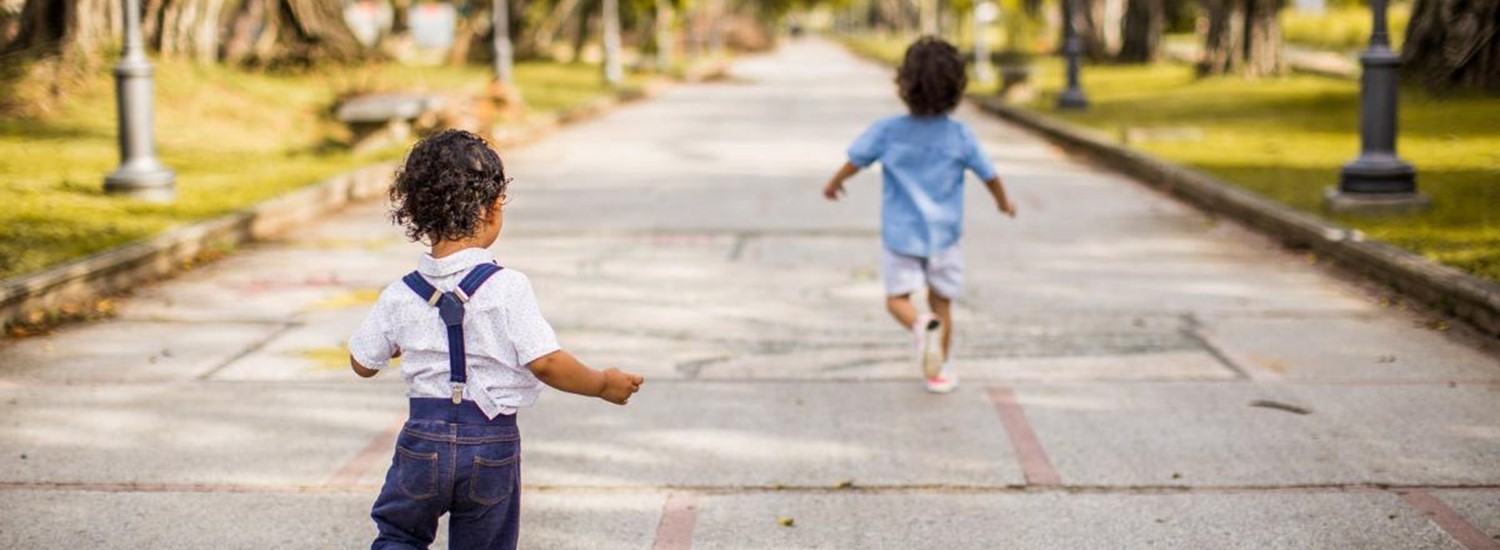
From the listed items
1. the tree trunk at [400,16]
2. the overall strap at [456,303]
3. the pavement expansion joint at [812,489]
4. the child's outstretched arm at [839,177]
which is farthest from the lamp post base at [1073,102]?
the tree trunk at [400,16]

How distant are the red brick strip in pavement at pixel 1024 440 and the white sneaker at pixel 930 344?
0.88ft

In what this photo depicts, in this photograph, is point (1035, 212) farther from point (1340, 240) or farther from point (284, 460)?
point (284, 460)

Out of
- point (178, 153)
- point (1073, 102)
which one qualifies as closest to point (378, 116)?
point (178, 153)

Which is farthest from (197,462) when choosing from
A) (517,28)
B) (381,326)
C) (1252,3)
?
(517,28)

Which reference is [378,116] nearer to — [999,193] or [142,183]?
[142,183]

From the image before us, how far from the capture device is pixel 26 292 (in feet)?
26.4

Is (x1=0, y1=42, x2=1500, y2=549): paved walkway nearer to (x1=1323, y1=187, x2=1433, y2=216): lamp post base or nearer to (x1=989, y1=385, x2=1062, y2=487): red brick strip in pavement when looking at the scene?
(x1=989, y1=385, x2=1062, y2=487): red brick strip in pavement

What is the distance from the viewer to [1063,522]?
496 centimetres

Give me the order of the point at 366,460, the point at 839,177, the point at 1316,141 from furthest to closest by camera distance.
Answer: the point at 1316,141 < the point at 839,177 < the point at 366,460

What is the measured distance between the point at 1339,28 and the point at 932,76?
65.0 meters

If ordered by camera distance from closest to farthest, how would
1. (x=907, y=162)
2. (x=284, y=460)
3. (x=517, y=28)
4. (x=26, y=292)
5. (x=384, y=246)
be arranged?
(x=284, y=460), (x=907, y=162), (x=26, y=292), (x=384, y=246), (x=517, y=28)

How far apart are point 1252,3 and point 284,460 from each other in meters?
27.6

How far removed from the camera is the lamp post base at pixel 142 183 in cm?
1205

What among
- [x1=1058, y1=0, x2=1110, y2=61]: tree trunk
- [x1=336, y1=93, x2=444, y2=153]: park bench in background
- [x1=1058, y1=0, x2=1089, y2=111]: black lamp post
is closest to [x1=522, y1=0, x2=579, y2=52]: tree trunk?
[x1=1058, y1=0, x2=1110, y2=61]: tree trunk
